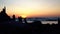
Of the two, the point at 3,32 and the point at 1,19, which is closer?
the point at 3,32

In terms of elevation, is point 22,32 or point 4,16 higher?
point 4,16

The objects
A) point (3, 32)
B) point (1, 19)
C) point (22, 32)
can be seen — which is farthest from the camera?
point (1, 19)

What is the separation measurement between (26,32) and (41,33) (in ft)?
13.2

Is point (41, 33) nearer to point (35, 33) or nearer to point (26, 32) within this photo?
point (35, 33)

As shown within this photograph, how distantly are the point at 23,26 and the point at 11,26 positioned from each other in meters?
1.84

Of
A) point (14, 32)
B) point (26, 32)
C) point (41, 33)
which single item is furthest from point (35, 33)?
point (14, 32)

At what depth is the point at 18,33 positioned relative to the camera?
66.0 feet

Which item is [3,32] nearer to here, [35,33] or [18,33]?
[18,33]

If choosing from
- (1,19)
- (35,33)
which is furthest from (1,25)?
(35,33)

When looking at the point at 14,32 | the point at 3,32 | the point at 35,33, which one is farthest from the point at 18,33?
the point at 35,33

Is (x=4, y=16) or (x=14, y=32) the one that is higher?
(x=4, y=16)

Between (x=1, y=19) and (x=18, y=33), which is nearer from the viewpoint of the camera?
(x=18, y=33)

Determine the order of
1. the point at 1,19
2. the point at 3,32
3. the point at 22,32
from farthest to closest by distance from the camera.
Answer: the point at 1,19 → the point at 22,32 → the point at 3,32

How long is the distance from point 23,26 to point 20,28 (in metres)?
0.79
